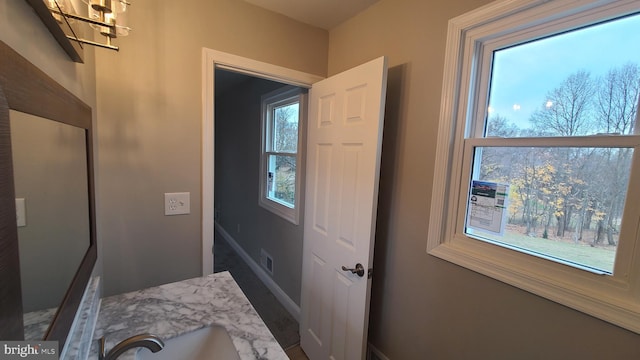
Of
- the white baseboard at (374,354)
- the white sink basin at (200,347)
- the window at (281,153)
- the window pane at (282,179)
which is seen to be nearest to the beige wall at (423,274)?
the white baseboard at (374,354)

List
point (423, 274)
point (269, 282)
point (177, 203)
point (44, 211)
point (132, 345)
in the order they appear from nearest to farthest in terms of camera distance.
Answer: point (44, 211) < point (132, 345) < point (423, 274) < point (177, 203) < point (269, 282)

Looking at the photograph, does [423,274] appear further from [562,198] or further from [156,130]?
[156,130]

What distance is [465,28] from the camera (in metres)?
1.17

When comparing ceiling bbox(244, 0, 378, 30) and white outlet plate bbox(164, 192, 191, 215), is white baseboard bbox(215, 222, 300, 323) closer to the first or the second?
white outlet plate bbox(164, 192, 191, 215)

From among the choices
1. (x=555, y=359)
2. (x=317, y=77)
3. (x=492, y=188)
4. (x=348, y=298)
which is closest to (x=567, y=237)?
(x=492, y=188)

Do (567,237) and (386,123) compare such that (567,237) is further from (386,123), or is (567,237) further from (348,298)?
(348,298)

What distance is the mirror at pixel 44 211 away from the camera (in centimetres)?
43

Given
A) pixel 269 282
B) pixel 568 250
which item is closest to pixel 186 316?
pixel 568 250

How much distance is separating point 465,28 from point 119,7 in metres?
1.40

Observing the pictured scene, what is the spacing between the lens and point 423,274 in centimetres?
138

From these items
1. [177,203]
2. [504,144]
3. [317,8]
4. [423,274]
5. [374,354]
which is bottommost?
[374,354]

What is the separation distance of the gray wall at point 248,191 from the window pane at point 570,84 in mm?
1727

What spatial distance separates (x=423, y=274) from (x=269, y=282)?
6.35ft

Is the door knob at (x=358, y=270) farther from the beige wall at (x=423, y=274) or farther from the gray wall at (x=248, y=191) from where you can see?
the gray wall at (x=248, y=191)
